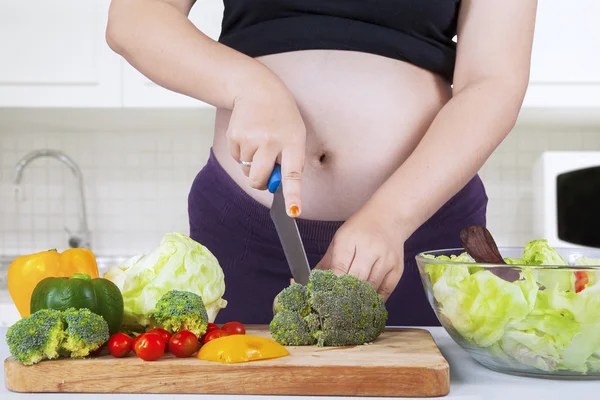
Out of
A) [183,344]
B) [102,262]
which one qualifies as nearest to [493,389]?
[183,344]

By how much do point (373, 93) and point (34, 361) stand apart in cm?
64

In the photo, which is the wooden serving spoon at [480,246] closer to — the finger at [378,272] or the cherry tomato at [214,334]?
the finger at [378,272]

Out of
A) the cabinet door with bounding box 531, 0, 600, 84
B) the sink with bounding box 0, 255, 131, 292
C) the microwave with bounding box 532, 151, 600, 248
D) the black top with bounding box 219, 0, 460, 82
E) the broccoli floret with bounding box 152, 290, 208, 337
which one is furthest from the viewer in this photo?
the sink with bounding box 0, 255, 131, 292

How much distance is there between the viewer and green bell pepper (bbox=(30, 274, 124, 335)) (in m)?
0.70

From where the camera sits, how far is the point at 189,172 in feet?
9.23

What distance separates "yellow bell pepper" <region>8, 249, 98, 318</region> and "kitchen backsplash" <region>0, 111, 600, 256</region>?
198 cm

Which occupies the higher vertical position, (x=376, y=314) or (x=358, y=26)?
(x=358, y=26)

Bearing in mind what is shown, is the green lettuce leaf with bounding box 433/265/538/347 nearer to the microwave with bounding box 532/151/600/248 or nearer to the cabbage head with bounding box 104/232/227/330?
the cabbage head with bounding box 104/232/227/330

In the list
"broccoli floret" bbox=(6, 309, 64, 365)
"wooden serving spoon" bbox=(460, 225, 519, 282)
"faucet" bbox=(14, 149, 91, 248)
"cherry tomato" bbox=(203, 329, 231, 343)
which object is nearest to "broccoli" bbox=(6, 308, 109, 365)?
"broccoli floret" bbox=(6, 309, 64, 365)

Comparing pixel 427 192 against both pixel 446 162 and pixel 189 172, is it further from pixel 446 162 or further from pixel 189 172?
pixel 189 172

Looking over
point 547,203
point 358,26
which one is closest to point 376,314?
point 358,26

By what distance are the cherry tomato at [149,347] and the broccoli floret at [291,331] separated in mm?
123

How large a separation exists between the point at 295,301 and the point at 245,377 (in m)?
0.14

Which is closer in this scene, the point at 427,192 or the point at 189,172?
the point at 427,192
